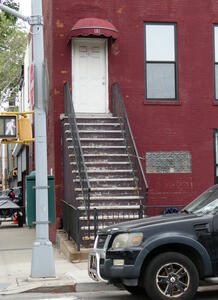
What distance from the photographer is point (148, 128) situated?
54.0 ft

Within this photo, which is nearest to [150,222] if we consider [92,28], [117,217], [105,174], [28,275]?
[28,275]

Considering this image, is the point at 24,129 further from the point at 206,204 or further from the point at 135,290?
the point at 206,204

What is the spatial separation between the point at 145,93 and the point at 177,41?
189cm

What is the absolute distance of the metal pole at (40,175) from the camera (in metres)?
10.0

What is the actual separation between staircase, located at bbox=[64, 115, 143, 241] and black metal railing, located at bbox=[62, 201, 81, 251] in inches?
7.7

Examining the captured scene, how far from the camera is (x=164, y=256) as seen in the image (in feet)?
26.0

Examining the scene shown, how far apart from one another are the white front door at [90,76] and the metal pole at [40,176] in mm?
5931

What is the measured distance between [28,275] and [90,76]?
753cm

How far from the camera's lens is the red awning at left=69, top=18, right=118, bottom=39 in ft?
52.0

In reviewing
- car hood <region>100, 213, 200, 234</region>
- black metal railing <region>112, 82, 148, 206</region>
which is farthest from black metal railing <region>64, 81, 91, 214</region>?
car hood <region>100, 213, 200, 234</region>

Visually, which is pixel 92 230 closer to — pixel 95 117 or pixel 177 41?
pixel 95 117

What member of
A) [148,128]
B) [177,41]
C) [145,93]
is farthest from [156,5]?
[148,128]

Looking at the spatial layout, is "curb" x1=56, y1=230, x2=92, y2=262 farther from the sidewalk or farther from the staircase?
the staircase

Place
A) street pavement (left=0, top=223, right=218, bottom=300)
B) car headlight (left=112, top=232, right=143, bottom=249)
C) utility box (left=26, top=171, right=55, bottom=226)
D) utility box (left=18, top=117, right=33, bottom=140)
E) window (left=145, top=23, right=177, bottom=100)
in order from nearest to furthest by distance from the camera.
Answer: car headlight (left=112, top=232, right=143, bottom=249) < street pavement (left=0, top=223, right=218, bottom=300) < utility box (left=26, top=171, right=55, bottom=226) < utility box (left=18, top=117, right=33, bottom=140) < window (left=145, top=23, right=177, bottom=100)
